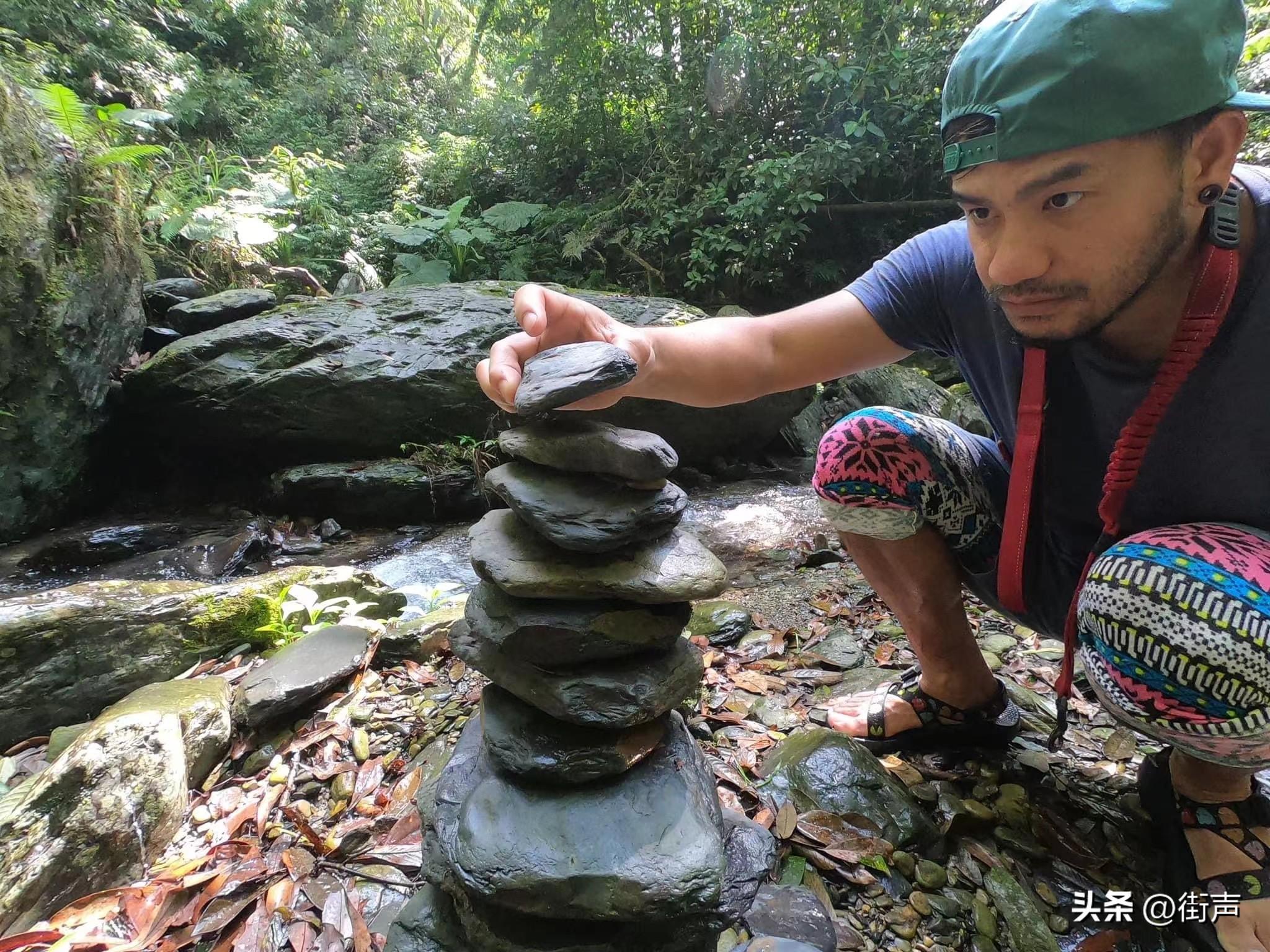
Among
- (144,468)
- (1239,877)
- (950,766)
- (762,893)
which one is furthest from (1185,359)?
(144,468)

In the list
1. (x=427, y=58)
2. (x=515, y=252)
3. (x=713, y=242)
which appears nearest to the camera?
(x=713, y=242)

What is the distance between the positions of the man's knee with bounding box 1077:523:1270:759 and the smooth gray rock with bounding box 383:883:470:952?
5.78ft

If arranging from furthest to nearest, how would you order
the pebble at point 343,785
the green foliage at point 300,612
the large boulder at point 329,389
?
the large boulder at point 329,389 < the green foliage at point 300,612 < the pebble at point 343,785

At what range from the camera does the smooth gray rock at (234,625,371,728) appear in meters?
2.65

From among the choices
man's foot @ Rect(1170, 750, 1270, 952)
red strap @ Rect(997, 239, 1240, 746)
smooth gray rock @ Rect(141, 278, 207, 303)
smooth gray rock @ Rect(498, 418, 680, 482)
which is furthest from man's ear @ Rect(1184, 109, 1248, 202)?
smooth gray rock @ Rect(141, 278, 207, 303)

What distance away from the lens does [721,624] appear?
354cm

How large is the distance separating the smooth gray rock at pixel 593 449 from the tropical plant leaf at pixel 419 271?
30.4 feet

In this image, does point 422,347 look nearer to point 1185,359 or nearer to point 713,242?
point 713,242

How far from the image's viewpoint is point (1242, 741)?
162cm

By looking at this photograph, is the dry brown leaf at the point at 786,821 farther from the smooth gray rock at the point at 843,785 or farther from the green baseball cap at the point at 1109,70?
the green baseball cap at the point at 1109,70

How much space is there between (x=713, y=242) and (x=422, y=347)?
5.12 meters

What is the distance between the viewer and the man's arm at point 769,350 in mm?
2230

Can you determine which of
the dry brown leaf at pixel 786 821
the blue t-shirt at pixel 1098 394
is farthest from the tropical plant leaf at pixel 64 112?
the dry brown leaf at pixel 786 821

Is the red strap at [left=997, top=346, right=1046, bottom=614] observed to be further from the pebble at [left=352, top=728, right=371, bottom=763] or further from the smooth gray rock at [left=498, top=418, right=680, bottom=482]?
the pebble at [left=352, top=728, right=371, bottom=763]
